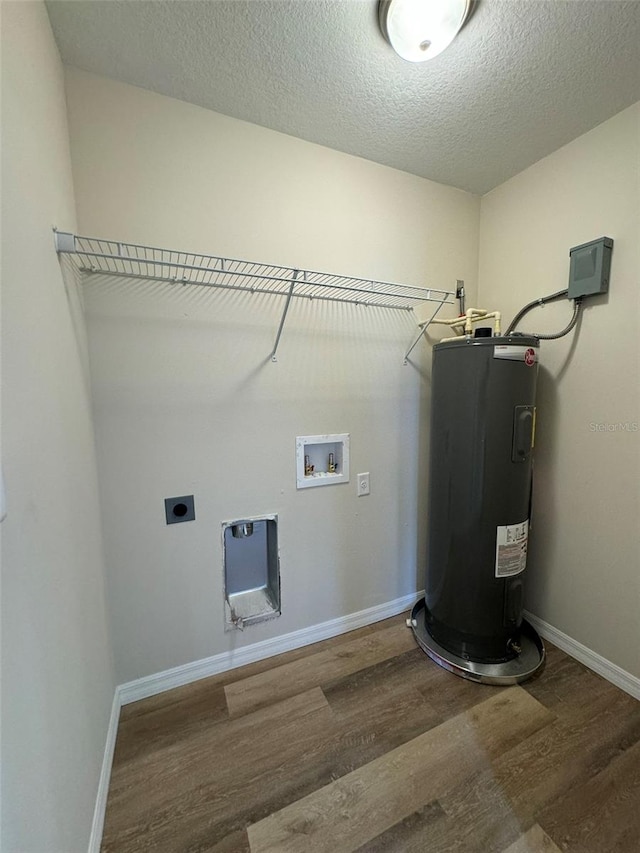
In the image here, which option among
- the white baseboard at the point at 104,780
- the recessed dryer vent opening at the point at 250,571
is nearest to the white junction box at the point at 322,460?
the recessed dryer vent opening at the point at 250,571

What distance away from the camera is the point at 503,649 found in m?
1.56

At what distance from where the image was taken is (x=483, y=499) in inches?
57.4

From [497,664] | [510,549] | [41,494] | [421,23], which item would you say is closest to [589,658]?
[497,664]

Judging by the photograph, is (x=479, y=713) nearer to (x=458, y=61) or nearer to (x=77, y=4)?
(x=458, y=61)

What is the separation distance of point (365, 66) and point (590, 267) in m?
1.19

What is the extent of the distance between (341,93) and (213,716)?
251 centimetres

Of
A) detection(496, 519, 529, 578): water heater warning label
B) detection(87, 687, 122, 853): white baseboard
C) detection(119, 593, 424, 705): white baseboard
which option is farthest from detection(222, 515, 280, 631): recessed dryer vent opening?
detection(496, 519, 529, 578): water heater warning label

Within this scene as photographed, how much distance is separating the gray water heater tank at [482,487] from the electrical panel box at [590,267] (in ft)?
1.09

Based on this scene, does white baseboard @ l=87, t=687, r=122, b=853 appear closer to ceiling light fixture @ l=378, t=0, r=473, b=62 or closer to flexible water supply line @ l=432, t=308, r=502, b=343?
flexible water supply line @ l=432, t=308, r=502, b=343

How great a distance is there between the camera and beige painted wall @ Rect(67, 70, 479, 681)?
49.3 inches

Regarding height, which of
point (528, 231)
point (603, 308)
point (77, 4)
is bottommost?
point (603, 308)

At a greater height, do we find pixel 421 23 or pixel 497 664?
pixel 421 23

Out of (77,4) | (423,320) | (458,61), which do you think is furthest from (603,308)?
(77,4)

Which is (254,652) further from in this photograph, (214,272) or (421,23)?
(421,23)
